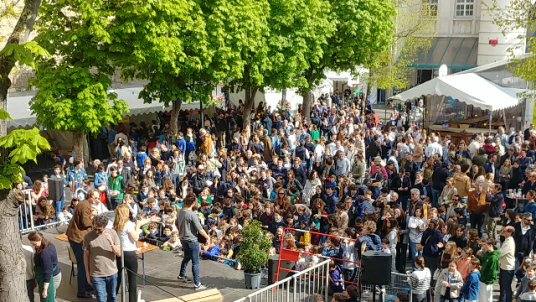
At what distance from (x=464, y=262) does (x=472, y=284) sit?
56 cm

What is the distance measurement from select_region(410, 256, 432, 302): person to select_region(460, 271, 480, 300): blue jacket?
601 millimetres

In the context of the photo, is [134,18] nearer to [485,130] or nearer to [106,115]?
[106,115]

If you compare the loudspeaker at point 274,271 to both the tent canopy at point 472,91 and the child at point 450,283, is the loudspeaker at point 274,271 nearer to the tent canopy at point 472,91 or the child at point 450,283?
the child at point 450,283

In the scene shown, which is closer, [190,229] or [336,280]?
[190,229]

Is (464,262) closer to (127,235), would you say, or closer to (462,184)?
(462,184)

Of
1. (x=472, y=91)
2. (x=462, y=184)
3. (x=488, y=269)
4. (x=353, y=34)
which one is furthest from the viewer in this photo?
(x=353, y=34)

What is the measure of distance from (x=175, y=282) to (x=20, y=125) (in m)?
11.6

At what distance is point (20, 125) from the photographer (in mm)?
19812

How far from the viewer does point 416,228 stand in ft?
40.4

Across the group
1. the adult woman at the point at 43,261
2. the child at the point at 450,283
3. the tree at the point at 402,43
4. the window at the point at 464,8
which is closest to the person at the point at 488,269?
the child at the point at 450,283

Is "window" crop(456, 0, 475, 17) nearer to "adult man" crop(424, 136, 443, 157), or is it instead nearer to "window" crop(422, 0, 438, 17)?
"window" crop(422, 0, 438, 17)

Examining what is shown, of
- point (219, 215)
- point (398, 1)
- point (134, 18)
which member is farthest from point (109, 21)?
point (398, 1)

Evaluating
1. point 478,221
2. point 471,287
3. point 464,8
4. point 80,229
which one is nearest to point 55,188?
point 80,229

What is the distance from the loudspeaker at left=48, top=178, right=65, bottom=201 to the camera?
43.5 feet
